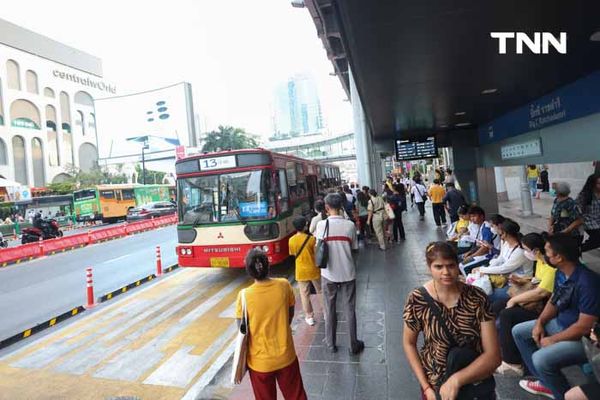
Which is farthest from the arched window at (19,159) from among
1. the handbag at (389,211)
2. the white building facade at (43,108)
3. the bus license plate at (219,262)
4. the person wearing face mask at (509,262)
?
the person wearing face mask at (509,262)

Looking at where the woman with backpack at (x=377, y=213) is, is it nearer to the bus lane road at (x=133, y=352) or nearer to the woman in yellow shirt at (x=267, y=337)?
the bus lane road at (x=133, y=352)

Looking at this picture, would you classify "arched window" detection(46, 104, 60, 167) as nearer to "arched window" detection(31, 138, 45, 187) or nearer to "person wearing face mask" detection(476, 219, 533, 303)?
"arched window" detection(31, 138, 45, 187)

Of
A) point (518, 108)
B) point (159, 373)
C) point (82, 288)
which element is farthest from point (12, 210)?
point (518, 108)

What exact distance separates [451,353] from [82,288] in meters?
9.91

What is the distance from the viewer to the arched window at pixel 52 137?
204 ft

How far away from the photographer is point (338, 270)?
434cm

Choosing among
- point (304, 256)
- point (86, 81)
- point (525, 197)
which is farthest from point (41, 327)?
point (86, 81)

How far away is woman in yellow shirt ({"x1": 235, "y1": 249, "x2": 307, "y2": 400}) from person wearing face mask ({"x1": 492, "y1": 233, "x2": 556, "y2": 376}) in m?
2.00

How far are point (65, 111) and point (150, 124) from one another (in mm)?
16865

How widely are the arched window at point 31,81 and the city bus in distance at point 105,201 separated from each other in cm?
4119

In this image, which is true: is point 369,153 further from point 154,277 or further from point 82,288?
point 82,288

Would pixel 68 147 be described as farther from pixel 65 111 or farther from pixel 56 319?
pixel 56 319

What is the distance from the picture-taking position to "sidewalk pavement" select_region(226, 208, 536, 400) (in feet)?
11.7

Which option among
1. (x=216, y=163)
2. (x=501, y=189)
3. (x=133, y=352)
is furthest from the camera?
(x=501, y=189)
